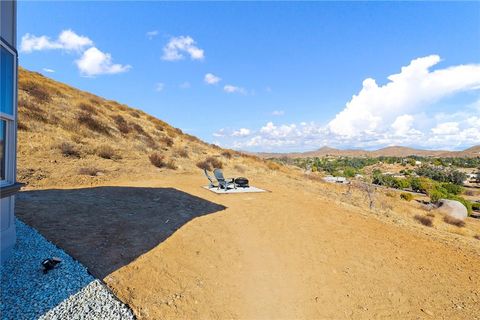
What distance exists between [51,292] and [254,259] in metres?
3.48

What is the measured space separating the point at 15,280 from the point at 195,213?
4.89 m

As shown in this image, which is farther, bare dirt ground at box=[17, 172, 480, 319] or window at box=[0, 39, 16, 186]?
bare dirt ground at box=[17, 172, 480, 319]

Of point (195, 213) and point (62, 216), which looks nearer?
point (62, 216)

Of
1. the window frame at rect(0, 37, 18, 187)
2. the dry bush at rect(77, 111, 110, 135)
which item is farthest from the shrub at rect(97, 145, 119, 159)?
the window frame at rect(0, 37, 18, 187)

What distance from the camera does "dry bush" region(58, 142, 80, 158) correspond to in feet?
47.0

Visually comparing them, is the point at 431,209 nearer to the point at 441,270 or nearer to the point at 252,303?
the point at 441,270

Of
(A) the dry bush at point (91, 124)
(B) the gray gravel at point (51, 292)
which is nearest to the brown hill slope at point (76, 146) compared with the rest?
(A) the dry bush at point (91, 124)

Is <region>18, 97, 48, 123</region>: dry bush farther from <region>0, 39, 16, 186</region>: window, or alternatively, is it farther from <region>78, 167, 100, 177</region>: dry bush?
<region>0, 39, 16, 186</region>: window

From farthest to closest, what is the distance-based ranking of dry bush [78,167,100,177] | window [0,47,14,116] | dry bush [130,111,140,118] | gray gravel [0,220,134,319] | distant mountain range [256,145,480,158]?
distant mountain range [256,145,480,158]
dry bush [130,111,140,118]
dry bush [78,167,100,177]
window [0,47,14,116]
gray gravel [0,220,134,319]

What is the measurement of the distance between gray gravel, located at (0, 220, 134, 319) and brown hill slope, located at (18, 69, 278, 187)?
6.63 meters

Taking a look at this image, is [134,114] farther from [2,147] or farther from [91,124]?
[2,147]

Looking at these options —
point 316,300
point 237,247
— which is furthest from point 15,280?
point 316,300

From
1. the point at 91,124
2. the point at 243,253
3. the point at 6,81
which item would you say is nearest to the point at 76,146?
the point at 91,124

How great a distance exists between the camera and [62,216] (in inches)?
273
